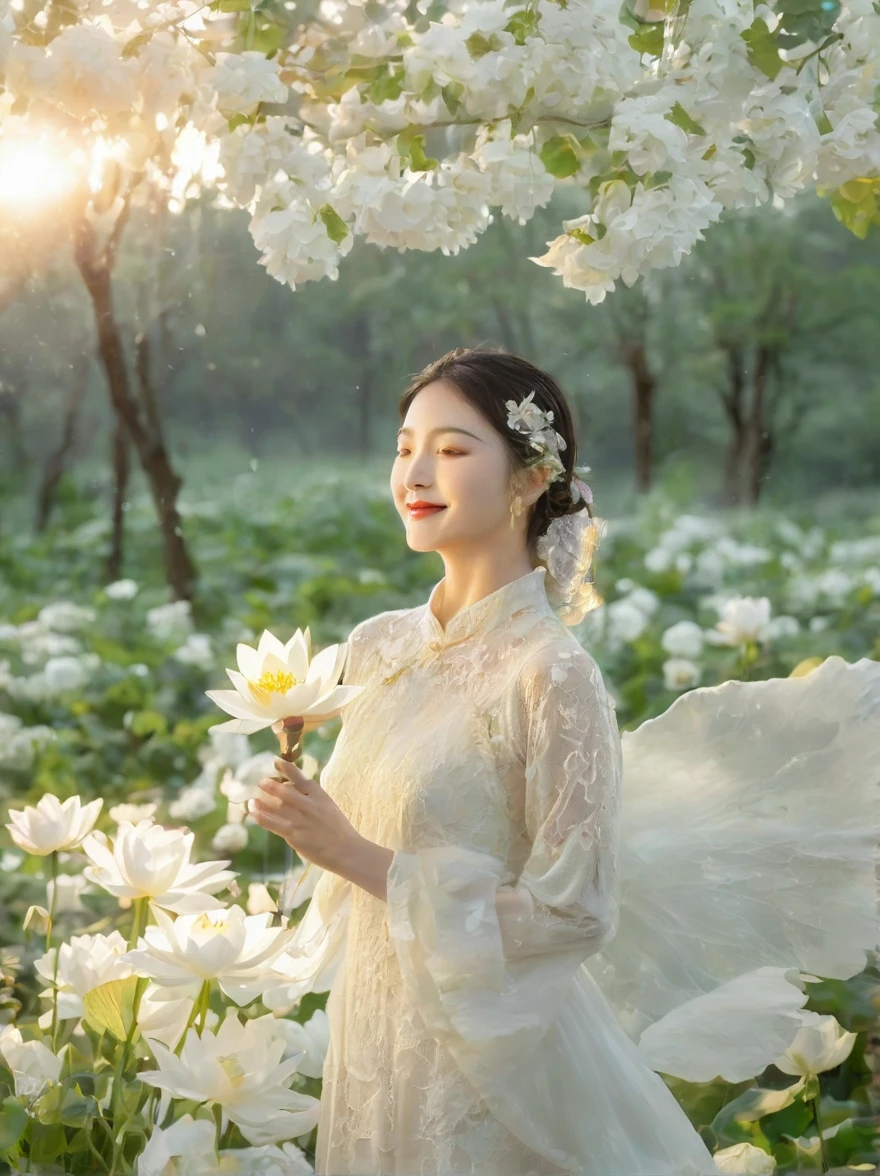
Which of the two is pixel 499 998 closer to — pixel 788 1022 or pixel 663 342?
pixel 788 1022

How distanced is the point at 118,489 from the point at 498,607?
3.55 m

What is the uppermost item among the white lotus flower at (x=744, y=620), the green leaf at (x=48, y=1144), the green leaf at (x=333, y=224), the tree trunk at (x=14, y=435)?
the tree trunk at (x=14, y=435)

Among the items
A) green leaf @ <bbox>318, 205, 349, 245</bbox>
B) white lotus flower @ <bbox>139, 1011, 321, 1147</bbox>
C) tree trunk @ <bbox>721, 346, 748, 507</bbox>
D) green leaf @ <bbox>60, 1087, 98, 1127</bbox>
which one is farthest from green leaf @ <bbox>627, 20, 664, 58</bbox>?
tree trunk @ <bbox>721, 346, 748, 507</bbox>

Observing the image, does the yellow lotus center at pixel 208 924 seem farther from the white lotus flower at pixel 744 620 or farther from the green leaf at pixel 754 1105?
the white lotus flower at pixel 744 620

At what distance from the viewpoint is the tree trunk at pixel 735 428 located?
21.7ft

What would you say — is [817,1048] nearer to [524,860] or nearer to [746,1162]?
[746,1162]

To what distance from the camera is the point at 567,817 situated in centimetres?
152

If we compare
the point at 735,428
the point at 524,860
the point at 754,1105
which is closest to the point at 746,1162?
the point at 754,1105

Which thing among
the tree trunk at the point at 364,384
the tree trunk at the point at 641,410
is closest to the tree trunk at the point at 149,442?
the tree trunk at the point at 364,384

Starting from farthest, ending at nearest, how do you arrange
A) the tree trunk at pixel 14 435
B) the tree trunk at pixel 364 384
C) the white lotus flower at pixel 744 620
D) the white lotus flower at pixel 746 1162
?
the tree trunk at pixel 364 384 → the tree trunk at pixel 14 435 → the white lotus flower at pixel 744 620 → the white lotus flower at pixel 746 1162

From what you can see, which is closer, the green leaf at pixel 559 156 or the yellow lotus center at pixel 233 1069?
the yellow lotus center at pixel 233 1069

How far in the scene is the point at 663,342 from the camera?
276 inches

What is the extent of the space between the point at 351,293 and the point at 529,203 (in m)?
4.52

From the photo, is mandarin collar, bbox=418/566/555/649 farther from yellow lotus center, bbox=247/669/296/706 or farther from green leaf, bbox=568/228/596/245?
green leaf, bbox=568/228/596/245
